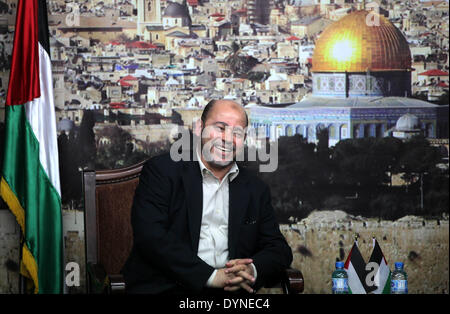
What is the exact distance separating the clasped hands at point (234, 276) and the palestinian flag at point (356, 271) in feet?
6.18

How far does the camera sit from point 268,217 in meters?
3.65

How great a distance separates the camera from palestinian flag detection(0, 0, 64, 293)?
15.3 feet

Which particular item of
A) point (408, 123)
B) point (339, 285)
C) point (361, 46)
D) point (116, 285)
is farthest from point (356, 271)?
point (116, 285)

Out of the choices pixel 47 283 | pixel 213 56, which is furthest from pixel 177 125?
pixel 47 283

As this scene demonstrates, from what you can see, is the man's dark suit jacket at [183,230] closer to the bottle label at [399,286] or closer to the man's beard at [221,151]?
the man's beard at [221,151]

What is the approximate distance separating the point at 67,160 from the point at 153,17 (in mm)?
1183

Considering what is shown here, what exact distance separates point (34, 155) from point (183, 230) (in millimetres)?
1608

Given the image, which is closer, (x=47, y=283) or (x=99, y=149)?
(x=47, y=283)

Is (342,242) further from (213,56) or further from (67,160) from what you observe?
(67,160)

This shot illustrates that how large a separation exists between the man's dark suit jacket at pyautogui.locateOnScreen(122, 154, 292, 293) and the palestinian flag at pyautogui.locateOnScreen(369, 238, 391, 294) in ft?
5.78

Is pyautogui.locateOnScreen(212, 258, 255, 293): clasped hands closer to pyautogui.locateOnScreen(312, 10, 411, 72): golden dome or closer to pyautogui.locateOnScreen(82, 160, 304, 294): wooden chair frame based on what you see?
pyautogui.locateOnScreen(82, 160, 304, 294): wooden chair frame

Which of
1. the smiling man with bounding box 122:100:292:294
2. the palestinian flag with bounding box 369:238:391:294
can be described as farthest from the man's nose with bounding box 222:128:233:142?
the palestinian flag with bounding box 369:238:391:294

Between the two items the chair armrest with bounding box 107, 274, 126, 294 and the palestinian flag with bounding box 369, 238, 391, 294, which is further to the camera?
the palestinian flag with bounding box 369, 238, 391, 294

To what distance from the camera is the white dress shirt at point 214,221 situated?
3.53 metres
